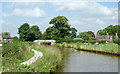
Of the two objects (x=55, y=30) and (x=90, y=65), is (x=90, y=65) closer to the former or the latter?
(x=90, y=65)

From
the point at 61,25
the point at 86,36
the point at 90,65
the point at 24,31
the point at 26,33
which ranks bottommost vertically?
the point at 90,65

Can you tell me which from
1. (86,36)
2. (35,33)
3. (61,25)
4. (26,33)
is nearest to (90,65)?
(61,25)

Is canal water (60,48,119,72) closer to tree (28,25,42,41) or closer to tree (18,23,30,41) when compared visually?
tree (28,25,42,41)

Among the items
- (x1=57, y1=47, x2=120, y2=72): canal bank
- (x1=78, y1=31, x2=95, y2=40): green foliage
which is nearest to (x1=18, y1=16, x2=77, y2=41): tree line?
(x1=78, y1=31, x2=95, y2=40): green foliage

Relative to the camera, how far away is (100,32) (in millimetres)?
61406

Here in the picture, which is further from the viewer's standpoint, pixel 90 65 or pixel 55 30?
pixel 55 30

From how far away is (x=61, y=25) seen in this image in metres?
38.5

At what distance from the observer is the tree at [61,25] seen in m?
38.1

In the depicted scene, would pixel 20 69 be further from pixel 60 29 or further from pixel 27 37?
pixel 27 37

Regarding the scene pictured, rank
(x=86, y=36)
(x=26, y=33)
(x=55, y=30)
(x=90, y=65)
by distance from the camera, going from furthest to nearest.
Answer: (x=86, y=36)
(x=26, y=33)
(x=55, y=30)
(x=90, y=65)

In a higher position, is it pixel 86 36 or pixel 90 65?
pixel 86 36

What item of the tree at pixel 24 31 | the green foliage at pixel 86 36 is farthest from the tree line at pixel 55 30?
the green foliage at pixel 86 36

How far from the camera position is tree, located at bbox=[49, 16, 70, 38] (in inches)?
1499

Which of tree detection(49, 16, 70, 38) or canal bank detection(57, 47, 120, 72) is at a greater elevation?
tree detection(49, 16, 70, 38)
